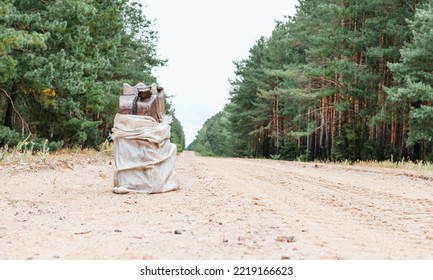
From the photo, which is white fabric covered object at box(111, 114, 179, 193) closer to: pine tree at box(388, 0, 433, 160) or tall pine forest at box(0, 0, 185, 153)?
tall pine forest at box(0, 0, 185, 153)

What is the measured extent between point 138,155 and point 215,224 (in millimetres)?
3783

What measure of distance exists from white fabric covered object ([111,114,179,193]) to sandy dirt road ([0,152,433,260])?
1.23 ft

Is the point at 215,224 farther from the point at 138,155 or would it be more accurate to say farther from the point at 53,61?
the point at 53,61

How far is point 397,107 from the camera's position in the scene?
23.6 meters

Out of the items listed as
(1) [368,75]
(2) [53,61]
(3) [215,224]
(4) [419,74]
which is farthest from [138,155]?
(1) [368,75]

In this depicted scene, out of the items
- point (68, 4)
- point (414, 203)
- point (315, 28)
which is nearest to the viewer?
point (414, 203)

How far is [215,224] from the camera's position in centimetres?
487

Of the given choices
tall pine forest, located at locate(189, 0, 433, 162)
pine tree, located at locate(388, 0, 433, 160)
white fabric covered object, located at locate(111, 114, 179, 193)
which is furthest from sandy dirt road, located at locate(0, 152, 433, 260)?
tall pine forest, located at locate(189, 0, 433, 162)

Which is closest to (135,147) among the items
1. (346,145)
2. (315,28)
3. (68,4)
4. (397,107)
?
(68,4)

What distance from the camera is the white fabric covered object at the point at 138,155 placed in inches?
327

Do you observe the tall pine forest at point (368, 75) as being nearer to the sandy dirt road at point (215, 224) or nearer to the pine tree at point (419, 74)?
the pine tree at point (419, 74)

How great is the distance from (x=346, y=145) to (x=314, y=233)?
24.1m

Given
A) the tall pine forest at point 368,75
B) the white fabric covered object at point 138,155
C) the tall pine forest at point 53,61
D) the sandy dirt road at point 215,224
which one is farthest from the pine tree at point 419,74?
the white fabric covered object at point 138,155
